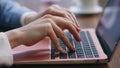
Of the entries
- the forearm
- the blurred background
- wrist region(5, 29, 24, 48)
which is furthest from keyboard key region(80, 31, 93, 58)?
the blurred background

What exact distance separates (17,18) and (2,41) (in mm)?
381

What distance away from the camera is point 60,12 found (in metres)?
0.89

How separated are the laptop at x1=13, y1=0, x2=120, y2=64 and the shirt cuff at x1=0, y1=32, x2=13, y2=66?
19mm

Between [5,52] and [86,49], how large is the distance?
10.1 inches

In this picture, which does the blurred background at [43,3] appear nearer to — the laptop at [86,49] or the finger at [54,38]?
the laptop at [86,49]

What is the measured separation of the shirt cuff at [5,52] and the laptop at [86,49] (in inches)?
0.7

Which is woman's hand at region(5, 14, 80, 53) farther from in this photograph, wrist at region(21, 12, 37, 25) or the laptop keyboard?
wrist at region(21, 12, 37, 25)

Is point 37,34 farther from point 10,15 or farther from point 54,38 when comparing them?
point 10,15

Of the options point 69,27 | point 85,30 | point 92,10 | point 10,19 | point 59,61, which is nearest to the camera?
point 59,61

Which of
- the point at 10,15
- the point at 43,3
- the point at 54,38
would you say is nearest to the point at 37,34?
the point at 54,38

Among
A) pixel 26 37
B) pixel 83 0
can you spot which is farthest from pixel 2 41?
pixel 83 0

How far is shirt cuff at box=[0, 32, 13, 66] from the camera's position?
698mm

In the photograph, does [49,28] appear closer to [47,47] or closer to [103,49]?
[47,47]

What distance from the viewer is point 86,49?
785mm
